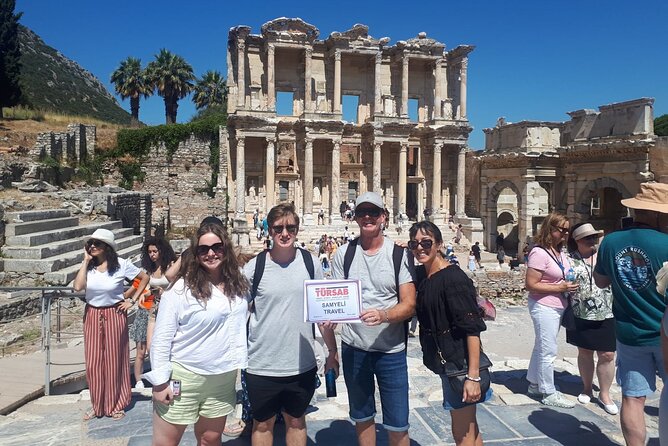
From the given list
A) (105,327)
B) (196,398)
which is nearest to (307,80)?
(105,327)

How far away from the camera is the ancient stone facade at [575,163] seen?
60.8 ft

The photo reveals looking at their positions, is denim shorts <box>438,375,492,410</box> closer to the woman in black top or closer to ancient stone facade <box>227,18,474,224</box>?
the woman in black top

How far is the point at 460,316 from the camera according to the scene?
10.9 feet

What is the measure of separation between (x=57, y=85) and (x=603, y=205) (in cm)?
6935

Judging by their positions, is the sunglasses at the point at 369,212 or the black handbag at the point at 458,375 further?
the sunglasses at the point at 369,212

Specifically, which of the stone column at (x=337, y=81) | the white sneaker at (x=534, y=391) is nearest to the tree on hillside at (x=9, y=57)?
the stone column at (x=337, y=81)

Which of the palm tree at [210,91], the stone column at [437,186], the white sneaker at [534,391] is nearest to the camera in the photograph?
the white sneaker at [534,391]

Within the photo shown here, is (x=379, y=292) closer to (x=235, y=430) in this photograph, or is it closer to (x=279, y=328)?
(x=279, y=328)

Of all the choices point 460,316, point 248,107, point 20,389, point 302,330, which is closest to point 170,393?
point 302,330

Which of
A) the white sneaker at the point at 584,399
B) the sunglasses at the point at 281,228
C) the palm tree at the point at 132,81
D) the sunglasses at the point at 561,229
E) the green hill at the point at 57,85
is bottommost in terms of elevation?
the white sneaker at the point at 584,399

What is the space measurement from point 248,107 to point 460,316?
2643 centimetres

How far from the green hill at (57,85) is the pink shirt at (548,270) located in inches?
2338

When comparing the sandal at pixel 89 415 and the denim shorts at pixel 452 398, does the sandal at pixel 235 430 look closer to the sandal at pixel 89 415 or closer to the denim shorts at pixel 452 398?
the sandal at pixel 89 415

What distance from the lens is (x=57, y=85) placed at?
66.0 meters
